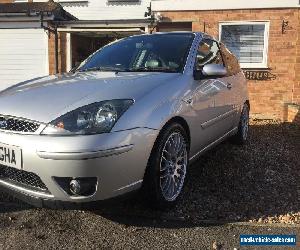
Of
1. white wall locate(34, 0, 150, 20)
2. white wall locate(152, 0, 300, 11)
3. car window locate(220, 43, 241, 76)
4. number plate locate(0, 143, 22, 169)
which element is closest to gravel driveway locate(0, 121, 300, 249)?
number plate locate(0, 143, 22, 169)

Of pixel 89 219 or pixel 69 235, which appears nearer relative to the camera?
pixel 69 235

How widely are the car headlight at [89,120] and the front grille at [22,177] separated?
36cm

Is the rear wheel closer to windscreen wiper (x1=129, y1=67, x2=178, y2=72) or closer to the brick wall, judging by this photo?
windscreen wiper (x1=129, y1=67, x2=178, y2=72)

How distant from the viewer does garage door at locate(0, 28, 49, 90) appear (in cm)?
1261

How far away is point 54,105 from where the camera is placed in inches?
116

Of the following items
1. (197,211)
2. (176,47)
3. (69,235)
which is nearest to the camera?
(69,235)

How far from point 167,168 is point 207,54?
171 cm

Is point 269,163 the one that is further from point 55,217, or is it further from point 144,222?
point 55,217

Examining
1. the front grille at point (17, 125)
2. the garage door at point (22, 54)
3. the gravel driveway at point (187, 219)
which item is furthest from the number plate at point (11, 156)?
the garage door at point (22, 54)

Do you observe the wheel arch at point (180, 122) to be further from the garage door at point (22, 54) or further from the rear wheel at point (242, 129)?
the garage door at point (22, 54)

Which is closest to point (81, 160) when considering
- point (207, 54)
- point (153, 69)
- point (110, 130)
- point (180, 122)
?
point (110, 130)

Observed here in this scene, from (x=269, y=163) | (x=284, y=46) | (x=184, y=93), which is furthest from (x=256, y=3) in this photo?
(x=184, y=93)

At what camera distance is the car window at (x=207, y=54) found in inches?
165

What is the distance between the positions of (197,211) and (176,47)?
5.79 feet
